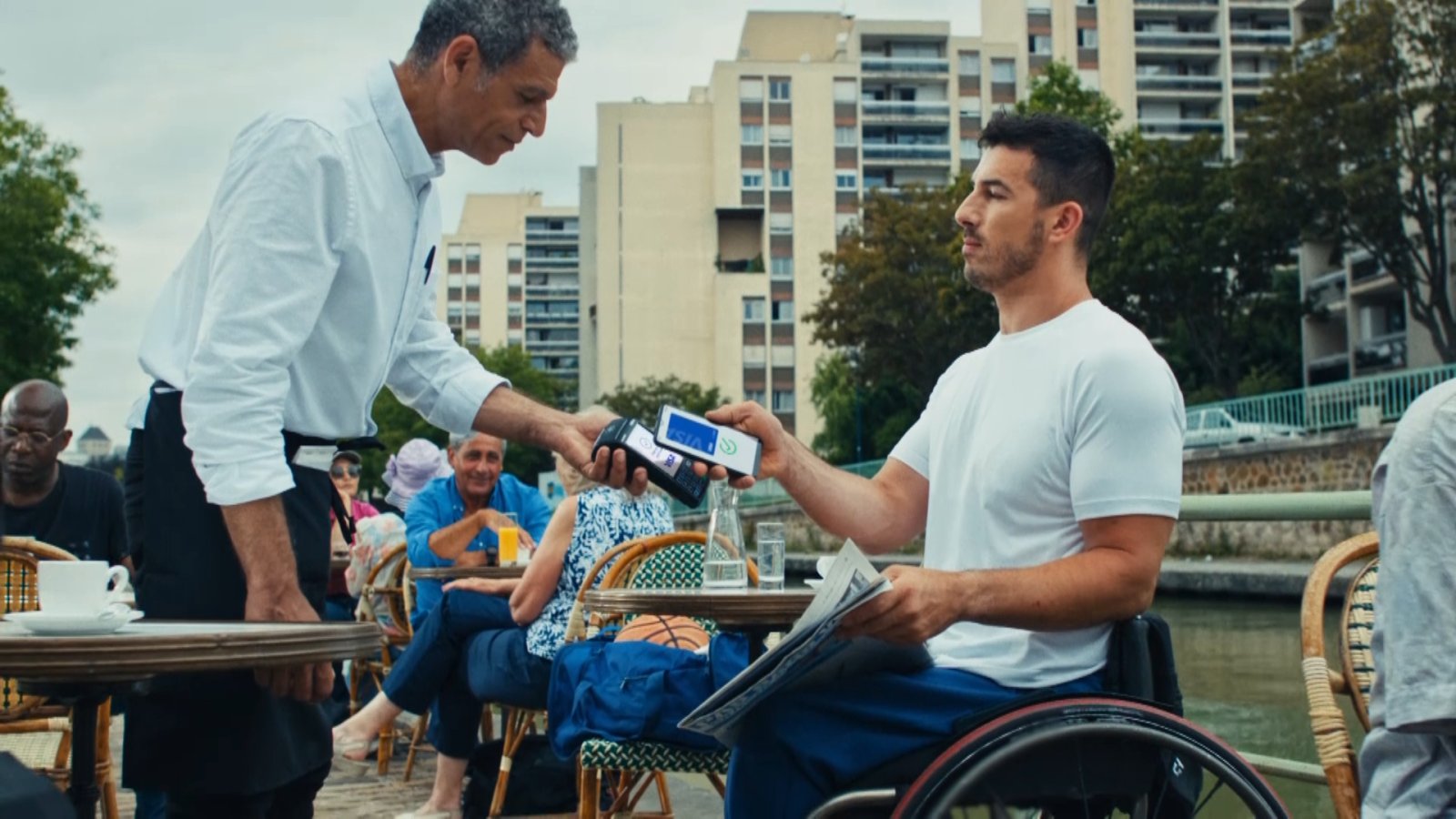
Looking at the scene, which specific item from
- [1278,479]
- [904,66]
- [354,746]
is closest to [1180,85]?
[904,66]

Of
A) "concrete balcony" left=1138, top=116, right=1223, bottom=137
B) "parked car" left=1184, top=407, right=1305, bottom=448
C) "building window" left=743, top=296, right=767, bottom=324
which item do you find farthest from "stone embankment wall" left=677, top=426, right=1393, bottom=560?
"concrete balcony" left=1138, top=116, right=1223, bottom=137

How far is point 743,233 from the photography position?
92.8m

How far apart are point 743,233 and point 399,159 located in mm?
90489

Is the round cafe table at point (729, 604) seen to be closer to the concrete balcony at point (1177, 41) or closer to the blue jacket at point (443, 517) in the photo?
the blue jacket at point (443, 517)

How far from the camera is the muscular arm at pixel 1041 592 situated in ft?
8.10

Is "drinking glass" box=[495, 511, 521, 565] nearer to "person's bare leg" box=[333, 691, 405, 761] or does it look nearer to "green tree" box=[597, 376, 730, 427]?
"person's bare leg" box=[333, 691, 405, 761]

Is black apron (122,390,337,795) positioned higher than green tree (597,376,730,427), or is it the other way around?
green tree (597,376,730,427)

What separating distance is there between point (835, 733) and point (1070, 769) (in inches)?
15.4

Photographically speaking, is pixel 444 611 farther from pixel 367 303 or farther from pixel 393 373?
pixel 367 303

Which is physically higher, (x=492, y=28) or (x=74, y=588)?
(x=492, y=28)

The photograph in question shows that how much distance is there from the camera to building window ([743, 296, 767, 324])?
90625 millimetres

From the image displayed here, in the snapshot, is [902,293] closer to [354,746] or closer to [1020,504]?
[354,746]

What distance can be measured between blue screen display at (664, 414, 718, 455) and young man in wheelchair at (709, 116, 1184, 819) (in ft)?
1.46

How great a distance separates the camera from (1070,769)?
2.46 meters
